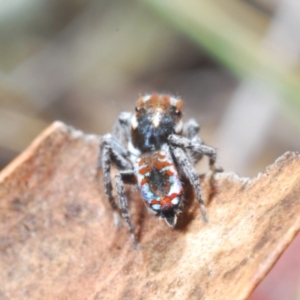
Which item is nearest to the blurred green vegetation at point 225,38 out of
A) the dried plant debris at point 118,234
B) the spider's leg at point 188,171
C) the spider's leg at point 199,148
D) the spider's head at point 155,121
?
the spider's head at point 155,121

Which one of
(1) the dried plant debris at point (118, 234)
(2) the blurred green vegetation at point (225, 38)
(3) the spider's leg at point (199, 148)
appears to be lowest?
(1) the dried plant debris at point (118, 234)

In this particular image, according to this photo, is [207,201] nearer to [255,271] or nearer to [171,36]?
[255,271]

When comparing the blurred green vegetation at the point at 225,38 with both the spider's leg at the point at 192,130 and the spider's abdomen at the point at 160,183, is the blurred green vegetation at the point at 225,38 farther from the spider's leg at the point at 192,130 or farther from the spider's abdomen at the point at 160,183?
the spider's abdomen at the point at 160,183

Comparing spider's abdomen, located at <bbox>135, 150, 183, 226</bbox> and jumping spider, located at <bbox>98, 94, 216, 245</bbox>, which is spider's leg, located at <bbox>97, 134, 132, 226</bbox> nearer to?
jumping spider, located at <bbox>98, 94, 216, 245</bbox>

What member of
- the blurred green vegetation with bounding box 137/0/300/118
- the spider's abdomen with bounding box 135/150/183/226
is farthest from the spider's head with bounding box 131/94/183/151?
the blurred green vegetation with bounding box 137/0/300/118

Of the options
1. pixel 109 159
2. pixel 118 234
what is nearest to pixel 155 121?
pixel 109 159

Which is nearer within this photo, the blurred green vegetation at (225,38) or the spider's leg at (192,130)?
the spider's leg at (192,130)
